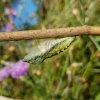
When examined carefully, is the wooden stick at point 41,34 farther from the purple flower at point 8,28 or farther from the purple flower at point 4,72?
the purple flower at point 8,28

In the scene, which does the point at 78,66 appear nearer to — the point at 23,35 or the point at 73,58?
the point at 73,58

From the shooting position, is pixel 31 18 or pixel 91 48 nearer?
pixel 91 48

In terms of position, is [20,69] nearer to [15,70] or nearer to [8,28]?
[15,70]

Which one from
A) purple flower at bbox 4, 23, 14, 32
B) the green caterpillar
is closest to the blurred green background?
purple flower at bbox 4, 23, 14, 32

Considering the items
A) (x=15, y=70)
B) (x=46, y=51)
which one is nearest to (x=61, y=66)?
(x=15, y=70)

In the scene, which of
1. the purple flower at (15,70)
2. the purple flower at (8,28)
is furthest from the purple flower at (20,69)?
the purple flower at (8,28)

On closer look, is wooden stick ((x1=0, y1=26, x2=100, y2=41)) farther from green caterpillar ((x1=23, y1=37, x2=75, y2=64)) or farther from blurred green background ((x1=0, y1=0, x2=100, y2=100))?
blurred green background ((x1=0, y1=0, x2=100, y2=100))

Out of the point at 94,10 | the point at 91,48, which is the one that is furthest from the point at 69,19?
the point at 91,48
